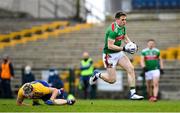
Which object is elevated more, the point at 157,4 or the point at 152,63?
the point at 157,4

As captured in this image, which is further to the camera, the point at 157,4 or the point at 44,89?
the point at 157,4

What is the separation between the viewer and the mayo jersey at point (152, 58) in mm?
22703

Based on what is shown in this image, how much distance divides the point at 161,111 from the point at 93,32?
22.1m

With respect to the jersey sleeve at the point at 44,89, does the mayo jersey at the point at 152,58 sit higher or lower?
higher

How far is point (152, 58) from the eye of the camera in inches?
898

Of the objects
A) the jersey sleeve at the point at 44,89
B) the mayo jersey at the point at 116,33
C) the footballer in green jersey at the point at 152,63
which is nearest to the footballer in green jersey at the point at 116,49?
the mayo jersey at the point at 116,33

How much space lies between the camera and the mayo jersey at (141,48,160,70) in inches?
894

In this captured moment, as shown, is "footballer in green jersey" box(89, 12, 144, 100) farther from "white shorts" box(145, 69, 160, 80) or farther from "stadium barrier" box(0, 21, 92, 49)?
"stadium barrier" box(0, 21, 92, 49)

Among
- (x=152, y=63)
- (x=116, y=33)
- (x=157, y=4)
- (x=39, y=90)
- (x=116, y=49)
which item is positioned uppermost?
(x=157, y=4)

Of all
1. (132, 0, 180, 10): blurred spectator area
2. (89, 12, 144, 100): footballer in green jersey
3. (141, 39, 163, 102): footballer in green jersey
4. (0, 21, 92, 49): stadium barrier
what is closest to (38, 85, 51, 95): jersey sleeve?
(89, 12, 144, 100): footballer in green jersey

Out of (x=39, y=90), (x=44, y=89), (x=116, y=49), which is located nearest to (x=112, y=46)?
(x=116, y=49)

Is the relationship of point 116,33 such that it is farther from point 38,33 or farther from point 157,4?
point 157,4

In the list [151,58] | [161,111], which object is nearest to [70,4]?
[151,58]

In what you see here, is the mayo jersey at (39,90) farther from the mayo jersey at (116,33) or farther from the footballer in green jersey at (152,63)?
the footballer in green jersey at (152,63)
